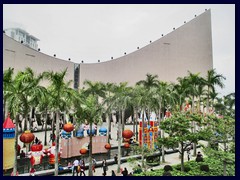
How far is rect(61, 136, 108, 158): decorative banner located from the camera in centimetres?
1181

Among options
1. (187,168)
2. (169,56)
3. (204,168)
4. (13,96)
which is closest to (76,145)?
(13,96)

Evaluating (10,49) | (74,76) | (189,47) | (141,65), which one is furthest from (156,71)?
(10,49)

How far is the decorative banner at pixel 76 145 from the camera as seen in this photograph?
11.8 metres

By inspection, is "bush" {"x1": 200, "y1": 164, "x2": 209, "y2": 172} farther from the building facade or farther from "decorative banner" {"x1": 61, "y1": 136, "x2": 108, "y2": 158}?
the building facade

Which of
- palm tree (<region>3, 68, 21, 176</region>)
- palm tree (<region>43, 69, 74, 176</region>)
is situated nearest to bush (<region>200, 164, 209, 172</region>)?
palm tree (<region>43, 69, 74, 176</region>)

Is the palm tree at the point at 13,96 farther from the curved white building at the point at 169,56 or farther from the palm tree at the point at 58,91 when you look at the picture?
the curved white building at the point at 169,56

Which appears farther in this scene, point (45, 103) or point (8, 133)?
point (45, 103)

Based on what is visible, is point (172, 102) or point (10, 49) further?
point (10, 49)

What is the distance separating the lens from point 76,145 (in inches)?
482

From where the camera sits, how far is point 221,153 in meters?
8.60

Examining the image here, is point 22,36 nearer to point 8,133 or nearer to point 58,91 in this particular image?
point 8,133

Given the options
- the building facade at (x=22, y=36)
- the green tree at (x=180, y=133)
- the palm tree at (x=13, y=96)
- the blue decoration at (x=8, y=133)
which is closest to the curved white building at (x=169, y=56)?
the building facade at (x=22, y=36)

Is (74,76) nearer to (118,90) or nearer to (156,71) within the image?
(156,71)

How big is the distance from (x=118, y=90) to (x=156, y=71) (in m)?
16.8
